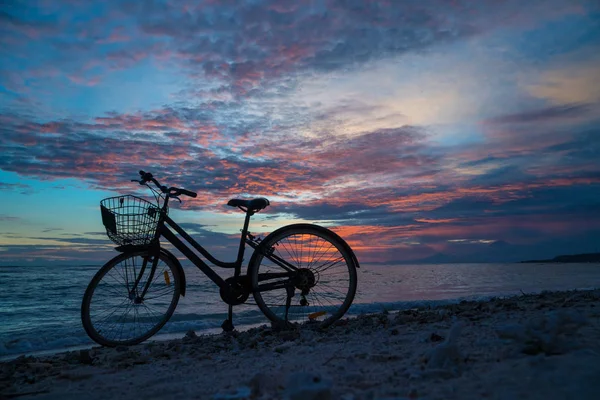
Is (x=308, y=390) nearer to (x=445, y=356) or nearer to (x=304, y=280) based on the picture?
(x=445, y=356)

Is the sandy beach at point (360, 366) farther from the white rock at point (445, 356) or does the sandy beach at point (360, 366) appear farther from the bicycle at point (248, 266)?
the bicycle at point (248, 266)

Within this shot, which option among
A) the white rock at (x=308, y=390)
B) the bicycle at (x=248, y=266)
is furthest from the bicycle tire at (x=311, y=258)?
the white rock at (x=308, y=390)

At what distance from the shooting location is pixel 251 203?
15.3 feet

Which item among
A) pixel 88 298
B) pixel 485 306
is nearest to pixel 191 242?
pixel 88 298

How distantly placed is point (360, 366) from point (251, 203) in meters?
2.60

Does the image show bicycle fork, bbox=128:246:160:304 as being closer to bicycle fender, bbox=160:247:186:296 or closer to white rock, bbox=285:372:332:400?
bicycle fender, bbox=160:247:186:296

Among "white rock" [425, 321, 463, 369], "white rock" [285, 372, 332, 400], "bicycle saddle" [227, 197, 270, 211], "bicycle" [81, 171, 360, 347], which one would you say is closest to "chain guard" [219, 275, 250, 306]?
"bicycle" [81, 171, 360, 347]

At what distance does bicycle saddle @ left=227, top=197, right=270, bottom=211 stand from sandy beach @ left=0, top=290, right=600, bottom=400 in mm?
1512

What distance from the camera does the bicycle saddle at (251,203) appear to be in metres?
4.66

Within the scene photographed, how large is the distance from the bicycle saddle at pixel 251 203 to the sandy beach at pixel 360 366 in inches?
59.5

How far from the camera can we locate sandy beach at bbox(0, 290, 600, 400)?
5.95ft

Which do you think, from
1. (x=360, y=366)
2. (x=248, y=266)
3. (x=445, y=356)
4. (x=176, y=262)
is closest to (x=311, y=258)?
(x=248, y=266)

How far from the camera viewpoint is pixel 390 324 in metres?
4.39

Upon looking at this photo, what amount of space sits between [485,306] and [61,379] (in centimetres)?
481
